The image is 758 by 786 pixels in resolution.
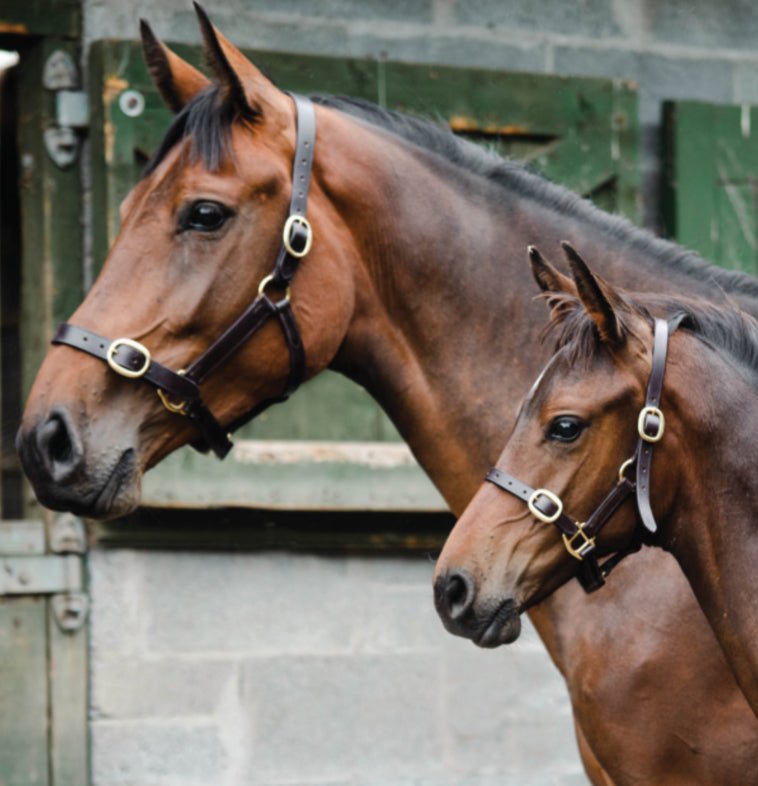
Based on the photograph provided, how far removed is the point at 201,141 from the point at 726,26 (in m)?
3.17

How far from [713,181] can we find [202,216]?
266cm

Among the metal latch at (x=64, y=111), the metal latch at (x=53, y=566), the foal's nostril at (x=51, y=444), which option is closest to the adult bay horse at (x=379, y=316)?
the foal's nostril at (x=51, y=444)

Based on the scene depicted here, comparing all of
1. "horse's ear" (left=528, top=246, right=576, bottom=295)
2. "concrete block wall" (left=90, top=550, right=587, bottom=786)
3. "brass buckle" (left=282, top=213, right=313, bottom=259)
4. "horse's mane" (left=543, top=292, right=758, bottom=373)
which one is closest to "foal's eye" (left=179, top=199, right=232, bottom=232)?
"brass buckle" (left=282, top=213, right=313, bottom=259)

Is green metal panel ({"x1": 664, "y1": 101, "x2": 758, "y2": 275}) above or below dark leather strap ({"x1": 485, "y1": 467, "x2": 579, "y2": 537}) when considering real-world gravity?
below

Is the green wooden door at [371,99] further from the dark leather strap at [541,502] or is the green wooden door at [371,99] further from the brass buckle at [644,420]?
the brass buckle at [644,420]

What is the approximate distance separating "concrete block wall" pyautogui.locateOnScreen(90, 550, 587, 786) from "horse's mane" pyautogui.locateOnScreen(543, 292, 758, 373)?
7.94 ft

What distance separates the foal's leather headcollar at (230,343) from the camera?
3.26 metres

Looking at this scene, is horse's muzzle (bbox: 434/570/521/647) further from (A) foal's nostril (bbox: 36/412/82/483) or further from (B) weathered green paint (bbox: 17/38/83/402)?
(B) weathered green paint (bbox: 17/38/83/402)

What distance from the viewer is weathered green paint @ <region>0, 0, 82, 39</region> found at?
508 cm

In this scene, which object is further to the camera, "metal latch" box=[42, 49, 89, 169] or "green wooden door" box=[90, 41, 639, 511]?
"metal latch" box=[42, 49, 89, 169]

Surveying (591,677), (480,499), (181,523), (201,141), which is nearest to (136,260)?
(201,141)

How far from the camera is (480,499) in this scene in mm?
2883

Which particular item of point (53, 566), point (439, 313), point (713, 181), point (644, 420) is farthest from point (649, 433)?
point (713, 181)

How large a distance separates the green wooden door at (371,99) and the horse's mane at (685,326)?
2205 millimetres
